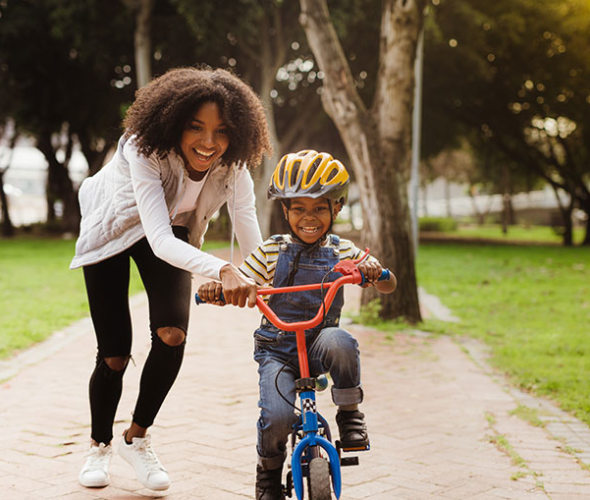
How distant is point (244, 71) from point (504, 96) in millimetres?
9450

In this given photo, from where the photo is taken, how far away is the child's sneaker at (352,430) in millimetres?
2951

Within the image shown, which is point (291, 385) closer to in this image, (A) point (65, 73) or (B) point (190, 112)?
(B) point (190, 112)

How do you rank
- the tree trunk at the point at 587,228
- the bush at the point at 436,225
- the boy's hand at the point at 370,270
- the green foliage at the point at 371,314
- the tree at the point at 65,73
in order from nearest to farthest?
the boy's hand at the point at 370,270, the green foliage at the point at 371,314, the tree at the point at 65,73, the tree trunk at the point at 587,228, the bush at the point at 436,225

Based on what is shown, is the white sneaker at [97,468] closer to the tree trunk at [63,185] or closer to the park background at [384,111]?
the park background at [384,111]

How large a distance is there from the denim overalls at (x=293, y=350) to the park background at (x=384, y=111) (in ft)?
9.63

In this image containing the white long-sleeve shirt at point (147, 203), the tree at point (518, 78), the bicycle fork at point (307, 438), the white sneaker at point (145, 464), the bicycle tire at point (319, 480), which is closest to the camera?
the bicycle tire at point (319, 480)

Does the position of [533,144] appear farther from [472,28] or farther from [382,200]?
[382,200]

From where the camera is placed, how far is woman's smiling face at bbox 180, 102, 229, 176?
3363 millimetres

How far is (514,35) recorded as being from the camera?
2448 cm

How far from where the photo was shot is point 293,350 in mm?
3084

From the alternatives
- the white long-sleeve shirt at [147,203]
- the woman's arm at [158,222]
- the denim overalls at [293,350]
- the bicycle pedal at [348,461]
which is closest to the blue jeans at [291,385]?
the denim overalls at [293,350]

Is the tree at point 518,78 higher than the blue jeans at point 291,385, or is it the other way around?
the tree at point 518,78

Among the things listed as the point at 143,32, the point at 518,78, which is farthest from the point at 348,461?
the point at 518,78

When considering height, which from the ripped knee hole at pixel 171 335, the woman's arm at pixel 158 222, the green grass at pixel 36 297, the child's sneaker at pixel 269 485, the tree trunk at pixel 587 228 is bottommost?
the tree trunk at pixel 587 228
